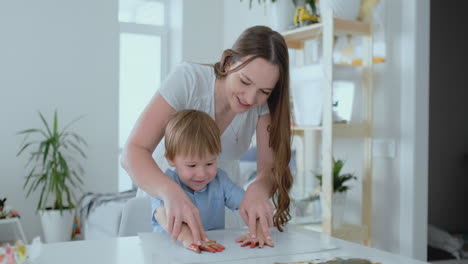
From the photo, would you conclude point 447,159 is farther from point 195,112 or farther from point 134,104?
point 195,112

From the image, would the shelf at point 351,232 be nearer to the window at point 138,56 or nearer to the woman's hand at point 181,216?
the woman's hand at point 181,216

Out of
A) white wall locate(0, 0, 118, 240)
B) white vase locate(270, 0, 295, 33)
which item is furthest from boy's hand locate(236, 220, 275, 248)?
white wall locate(0, 0, 118, 240)

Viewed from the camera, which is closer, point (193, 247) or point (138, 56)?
point (193, 247)

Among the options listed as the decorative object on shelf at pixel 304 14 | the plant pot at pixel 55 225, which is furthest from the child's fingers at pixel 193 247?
the plant pot at pixel 55 225

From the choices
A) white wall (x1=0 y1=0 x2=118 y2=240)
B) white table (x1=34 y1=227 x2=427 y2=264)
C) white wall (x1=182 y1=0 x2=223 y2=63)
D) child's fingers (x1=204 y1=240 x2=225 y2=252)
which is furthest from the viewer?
white wall (x1=182 y1=0 x2=223 y2=63)

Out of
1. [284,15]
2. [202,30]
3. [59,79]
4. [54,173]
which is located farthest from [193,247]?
[202,30]

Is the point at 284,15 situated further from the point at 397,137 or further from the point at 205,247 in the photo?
the point at 205,247

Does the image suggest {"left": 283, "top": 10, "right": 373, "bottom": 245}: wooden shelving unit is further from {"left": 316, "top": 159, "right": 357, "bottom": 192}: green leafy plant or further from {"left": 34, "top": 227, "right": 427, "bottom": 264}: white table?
{"left": 34, "top": 227, "right": 427, "bottom": 264}: white table

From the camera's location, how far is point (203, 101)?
4.71 ft

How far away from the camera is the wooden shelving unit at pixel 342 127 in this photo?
2619 millimetres

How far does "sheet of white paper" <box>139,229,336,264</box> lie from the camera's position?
0.93 meters

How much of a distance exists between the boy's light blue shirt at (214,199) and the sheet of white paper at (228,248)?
110mm

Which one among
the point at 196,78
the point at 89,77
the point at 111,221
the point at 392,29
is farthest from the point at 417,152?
the point at 89,77

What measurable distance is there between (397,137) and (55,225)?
2.87 m
